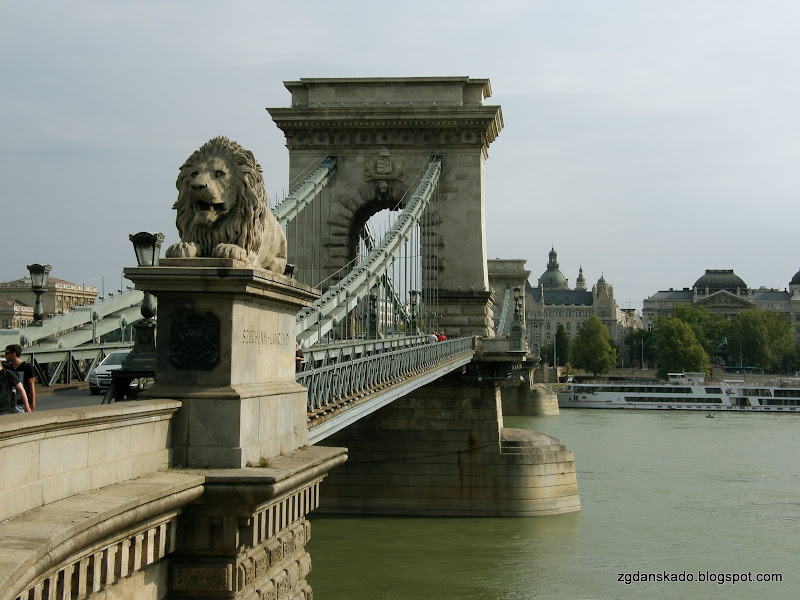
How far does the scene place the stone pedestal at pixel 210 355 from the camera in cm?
668

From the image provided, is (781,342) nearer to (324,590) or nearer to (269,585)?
(324,590)

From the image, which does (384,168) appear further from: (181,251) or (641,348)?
(641,348)

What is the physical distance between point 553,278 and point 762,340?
68024 millimetres

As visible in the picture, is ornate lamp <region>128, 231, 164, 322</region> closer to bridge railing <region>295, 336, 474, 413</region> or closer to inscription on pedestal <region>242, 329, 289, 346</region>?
bridge railing <region>295, 336, 474, 413</region>

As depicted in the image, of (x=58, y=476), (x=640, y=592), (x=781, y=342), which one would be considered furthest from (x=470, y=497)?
(x=781, y=342)

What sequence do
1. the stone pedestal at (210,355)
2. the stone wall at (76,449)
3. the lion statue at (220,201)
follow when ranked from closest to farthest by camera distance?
the stone wall at (76,449) → the stone pedestal at (210,355) → the lion statue at (220,201)

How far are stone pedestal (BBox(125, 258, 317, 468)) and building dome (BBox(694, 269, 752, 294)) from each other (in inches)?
6925

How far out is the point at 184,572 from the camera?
6.33 metres

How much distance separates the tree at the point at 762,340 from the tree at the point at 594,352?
16943 millimetres

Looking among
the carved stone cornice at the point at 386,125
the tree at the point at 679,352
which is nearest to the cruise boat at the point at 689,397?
the tree at the point at 679,352

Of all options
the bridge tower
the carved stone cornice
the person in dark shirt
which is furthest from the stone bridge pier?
the person in dark shirt

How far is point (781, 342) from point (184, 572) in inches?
5144

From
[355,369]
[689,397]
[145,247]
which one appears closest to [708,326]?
[689,397]

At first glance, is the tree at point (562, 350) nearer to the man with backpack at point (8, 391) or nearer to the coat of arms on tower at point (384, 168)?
the coat of arms on tower at point (384, 168)
